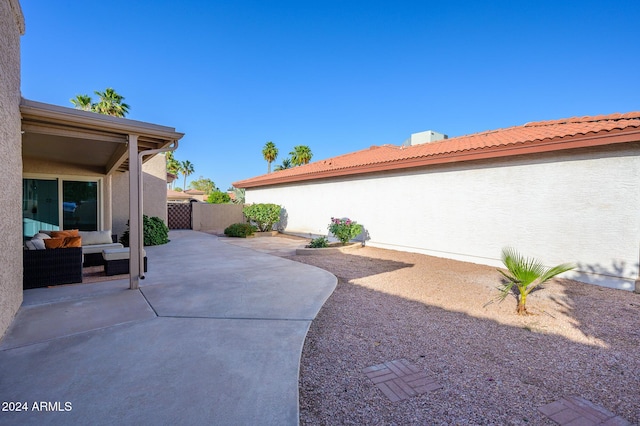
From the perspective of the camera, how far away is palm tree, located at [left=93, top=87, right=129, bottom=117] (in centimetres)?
2275

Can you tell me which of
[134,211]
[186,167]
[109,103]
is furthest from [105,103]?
[186,167]

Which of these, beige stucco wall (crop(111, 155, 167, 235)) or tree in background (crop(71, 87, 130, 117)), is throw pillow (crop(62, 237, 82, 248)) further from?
tree in background (crop(71, 87, 130, 117))

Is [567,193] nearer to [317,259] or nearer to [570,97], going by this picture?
[317,259]

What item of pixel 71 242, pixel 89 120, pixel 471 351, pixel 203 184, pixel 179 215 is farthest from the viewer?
pixel 203 184

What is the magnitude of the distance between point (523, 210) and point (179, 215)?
746 inches

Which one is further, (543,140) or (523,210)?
(523,210)

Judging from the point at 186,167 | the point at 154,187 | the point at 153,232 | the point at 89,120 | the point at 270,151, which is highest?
the point at 186,167

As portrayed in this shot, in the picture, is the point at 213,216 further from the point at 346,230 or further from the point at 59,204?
the point at 346,230

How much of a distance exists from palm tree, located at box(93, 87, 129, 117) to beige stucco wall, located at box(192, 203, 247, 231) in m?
10.8

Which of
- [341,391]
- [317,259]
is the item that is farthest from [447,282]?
[341,391]

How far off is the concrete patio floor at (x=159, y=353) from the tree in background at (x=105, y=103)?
73.9ft

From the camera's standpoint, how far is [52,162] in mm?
9445

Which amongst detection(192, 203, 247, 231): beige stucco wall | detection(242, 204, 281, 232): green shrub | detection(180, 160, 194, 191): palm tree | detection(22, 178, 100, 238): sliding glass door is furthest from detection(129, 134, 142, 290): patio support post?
detection(180, 160, 194, 191): palm tree

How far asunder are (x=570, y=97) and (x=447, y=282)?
42.5 ft
